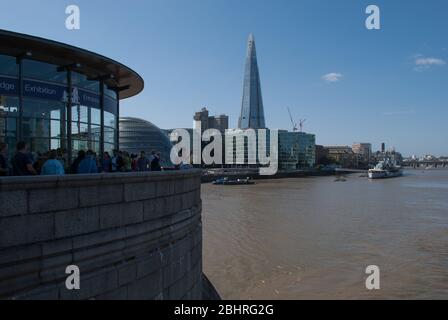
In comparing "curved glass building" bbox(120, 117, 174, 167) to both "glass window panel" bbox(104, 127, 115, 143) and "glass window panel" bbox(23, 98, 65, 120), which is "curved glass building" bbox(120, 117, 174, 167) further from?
"glass window panel" bbox(23, 98, 65, 120)

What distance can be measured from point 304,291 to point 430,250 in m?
10.8

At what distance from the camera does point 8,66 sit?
1115 cm

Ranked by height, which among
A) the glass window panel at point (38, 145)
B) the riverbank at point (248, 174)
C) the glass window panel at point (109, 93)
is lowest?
the riverbank at point (248, 174)

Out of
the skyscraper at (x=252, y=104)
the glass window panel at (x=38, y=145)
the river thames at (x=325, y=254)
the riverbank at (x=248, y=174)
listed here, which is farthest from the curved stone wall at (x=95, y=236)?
the skyscraper at (x=252, y=104)

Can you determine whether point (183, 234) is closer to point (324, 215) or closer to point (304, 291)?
point (304, 291)

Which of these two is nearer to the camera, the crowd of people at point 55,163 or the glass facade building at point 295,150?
the crowd of people at point 55,163

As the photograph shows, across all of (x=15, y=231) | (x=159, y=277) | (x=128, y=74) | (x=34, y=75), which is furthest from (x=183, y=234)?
(x=128, y=74)

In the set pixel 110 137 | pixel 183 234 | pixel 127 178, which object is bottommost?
pixel 183 234

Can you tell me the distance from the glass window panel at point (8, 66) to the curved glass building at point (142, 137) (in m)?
43.5

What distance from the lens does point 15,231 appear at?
5805 mm

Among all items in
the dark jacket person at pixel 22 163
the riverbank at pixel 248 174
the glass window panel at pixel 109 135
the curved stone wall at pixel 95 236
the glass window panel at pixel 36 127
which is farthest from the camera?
the riverbank at pixel 248 174

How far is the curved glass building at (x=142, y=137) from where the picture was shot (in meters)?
56.4

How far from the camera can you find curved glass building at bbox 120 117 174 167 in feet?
185

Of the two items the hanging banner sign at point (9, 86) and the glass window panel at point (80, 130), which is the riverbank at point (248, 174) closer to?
the glass window panel at point (80, 130)
